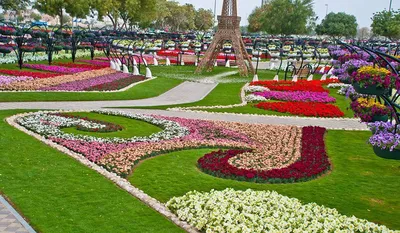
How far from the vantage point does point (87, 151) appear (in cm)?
1191

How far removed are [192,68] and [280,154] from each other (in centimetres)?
2583

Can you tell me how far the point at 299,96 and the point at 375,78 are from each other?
1490cm

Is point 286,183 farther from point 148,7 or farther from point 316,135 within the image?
point 148,7

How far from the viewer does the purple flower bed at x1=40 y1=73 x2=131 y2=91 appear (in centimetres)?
2220

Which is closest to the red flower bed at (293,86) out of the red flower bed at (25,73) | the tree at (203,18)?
the red flower bed at (25,73)

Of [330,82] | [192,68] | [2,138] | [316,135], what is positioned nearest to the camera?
[2,138]

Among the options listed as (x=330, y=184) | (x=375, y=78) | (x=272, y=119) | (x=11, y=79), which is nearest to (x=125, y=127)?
(x=272, y=119)

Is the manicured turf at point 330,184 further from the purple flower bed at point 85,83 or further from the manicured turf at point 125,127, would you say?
the purple flower bed at point 85,83

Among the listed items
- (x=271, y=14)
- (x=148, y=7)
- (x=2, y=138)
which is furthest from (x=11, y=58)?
(x=271, y=14)

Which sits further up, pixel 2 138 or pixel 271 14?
pixel 271 14

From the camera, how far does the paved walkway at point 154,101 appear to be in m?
18.4

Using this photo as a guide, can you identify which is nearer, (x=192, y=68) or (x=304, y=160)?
(x=304, y=160)

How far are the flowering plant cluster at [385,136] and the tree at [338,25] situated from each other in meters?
90.9

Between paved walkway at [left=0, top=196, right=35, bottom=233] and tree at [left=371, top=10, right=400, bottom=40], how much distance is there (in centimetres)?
7891
